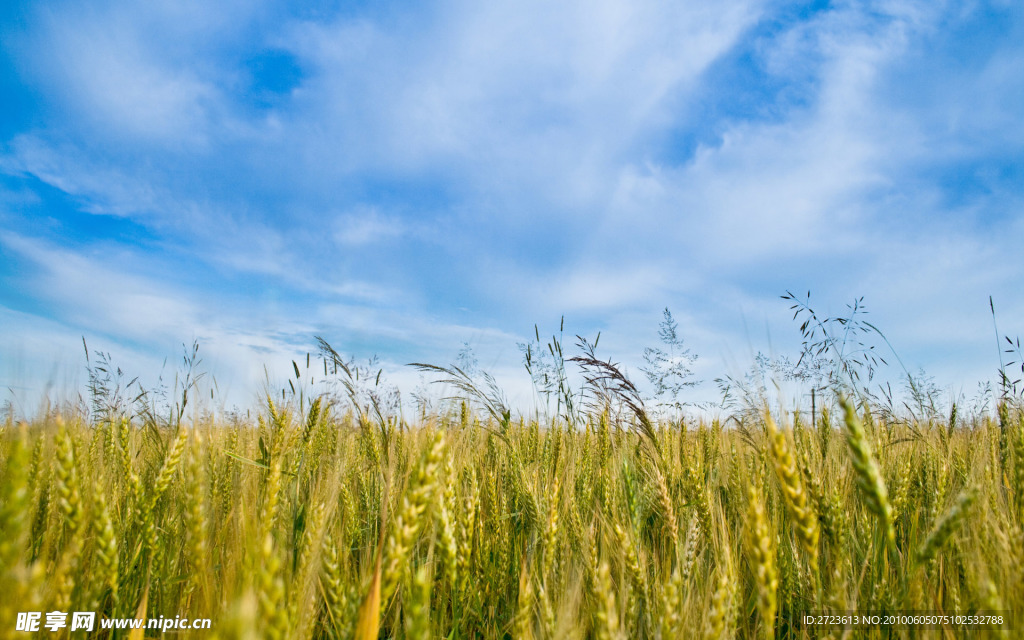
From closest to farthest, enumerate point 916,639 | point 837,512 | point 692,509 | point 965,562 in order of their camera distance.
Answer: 1. point 916,639
2. point 837,512
3. point 965,562
4. point 692,509

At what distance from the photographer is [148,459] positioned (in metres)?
2.81

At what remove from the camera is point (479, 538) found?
1644 millimetres

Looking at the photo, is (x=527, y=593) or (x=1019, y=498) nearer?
(x=527, y=593)

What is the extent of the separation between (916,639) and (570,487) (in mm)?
1101

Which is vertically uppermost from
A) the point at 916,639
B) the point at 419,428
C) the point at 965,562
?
the point at 419,428

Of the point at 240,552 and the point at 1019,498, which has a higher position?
the point at 1019,498

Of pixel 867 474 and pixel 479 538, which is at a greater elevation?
pixel 867 474

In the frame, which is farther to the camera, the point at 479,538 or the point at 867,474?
the point at 479,538

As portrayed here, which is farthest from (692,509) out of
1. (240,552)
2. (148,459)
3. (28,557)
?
(148,459)

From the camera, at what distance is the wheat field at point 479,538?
1.01 meters

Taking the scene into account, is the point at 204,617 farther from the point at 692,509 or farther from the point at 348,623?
the point at 692,509

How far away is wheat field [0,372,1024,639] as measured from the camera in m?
1.01

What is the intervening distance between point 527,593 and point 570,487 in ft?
2.94

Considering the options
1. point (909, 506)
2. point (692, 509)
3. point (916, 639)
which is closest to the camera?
point (916, 639)
